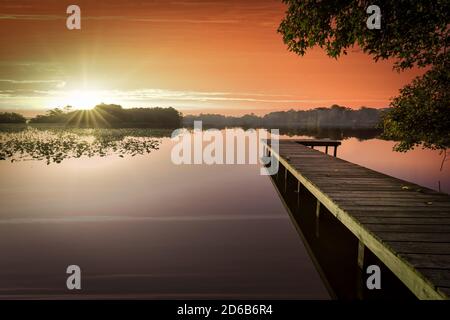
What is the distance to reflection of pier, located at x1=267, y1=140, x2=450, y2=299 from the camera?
12.2 feet

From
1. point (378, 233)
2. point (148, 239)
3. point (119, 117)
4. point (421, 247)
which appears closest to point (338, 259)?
point (378, 233)

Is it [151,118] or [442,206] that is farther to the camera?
[151,118]

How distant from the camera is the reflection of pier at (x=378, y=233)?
3717 mm

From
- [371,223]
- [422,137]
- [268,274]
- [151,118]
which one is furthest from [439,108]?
[151,118]

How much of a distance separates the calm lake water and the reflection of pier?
0.56 meters

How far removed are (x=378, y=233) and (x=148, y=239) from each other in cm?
597

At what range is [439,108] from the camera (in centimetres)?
917

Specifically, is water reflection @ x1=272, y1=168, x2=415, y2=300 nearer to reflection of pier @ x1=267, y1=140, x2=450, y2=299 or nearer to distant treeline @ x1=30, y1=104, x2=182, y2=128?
reflection of pier @ x1=267, y1=140, x2=450, y2=299

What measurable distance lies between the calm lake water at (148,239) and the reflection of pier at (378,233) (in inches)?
22.2

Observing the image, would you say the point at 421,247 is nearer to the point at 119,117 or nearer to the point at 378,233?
the point at 378,233

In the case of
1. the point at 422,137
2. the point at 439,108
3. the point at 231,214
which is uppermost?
the point at 439,108
